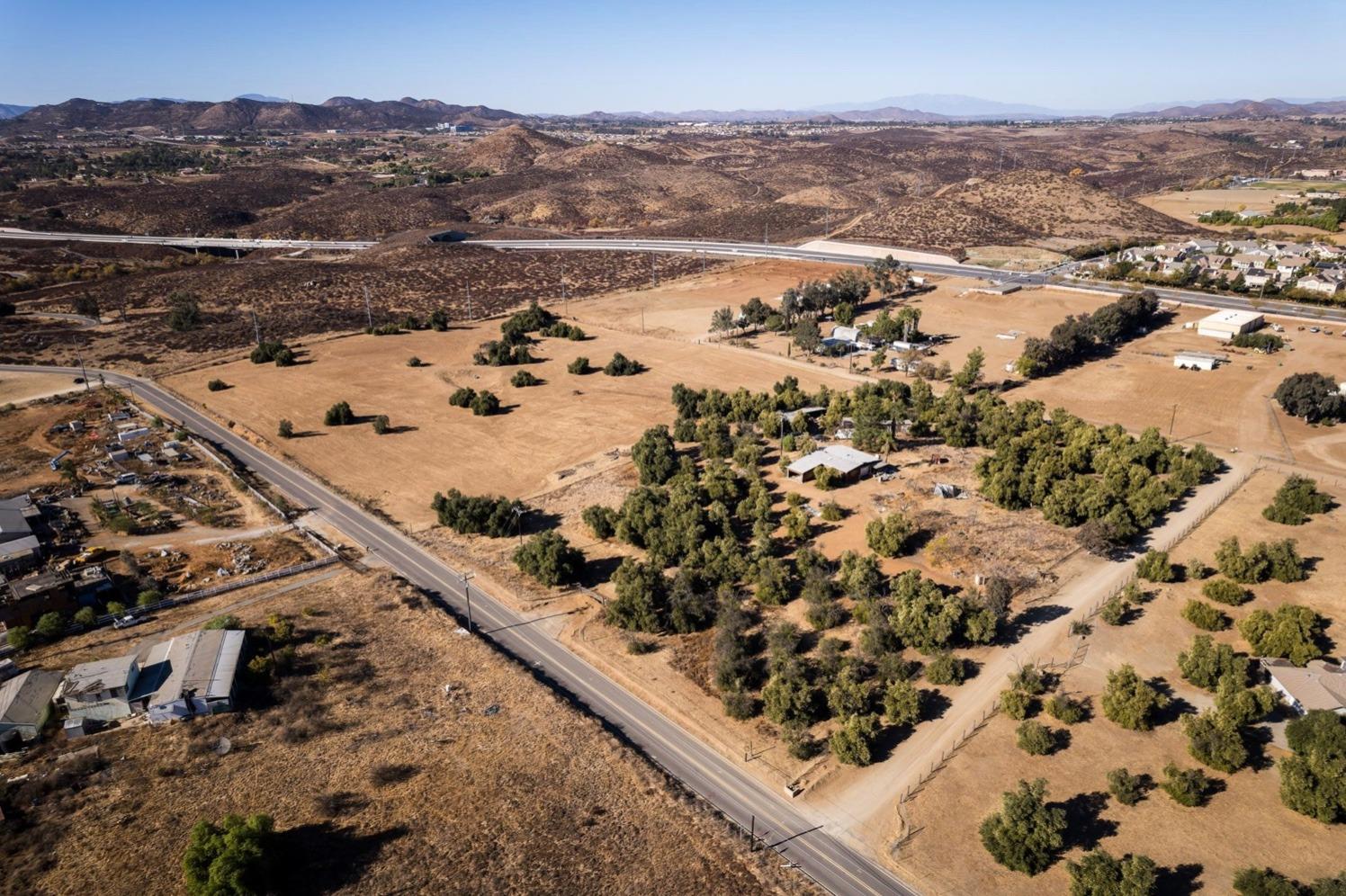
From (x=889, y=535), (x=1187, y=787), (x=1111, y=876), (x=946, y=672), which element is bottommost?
(x=1187, y=787)

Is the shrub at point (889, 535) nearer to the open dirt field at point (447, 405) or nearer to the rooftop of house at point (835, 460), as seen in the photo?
the rooftop of house at point (835, 460)

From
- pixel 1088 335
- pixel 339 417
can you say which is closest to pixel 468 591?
pixel 339 417

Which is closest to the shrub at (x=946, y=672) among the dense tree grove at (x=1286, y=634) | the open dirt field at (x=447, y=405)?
the dense tree grove at (x=1286, y=634)

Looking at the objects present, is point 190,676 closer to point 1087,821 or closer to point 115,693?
point 115,693

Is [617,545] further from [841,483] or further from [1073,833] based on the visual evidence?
[1073,833]

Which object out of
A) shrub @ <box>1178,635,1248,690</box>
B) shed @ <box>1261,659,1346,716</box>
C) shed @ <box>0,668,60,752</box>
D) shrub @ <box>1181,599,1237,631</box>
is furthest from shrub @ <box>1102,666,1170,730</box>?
shed @ <box>0,668,60,752</box>

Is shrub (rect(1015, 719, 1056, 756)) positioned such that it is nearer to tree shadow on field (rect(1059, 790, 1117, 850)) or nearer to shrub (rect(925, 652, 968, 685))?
tree shadow on field (rect(1059, 790, 1117, 850))

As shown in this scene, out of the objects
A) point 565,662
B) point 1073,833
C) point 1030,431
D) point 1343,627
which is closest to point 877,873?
point 1073,833
